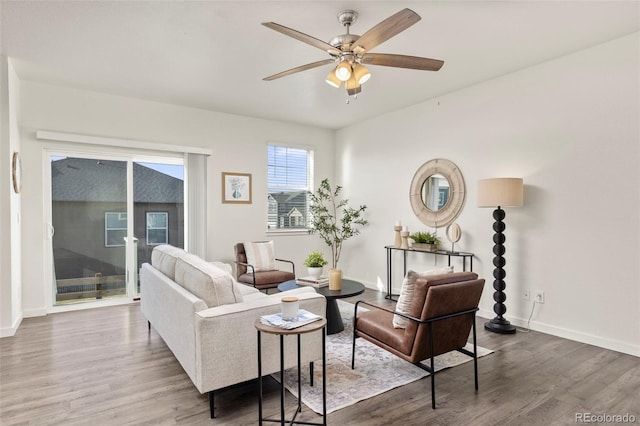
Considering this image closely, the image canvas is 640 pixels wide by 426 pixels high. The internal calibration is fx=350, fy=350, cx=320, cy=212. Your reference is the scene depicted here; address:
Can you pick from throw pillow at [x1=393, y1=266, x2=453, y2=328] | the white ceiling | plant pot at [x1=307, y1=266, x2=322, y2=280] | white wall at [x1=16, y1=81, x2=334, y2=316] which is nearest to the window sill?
white wall at [x1=16, y1=81, x2=334, y2=316]

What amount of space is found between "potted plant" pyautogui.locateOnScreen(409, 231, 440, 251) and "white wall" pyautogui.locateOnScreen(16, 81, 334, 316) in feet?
7.18

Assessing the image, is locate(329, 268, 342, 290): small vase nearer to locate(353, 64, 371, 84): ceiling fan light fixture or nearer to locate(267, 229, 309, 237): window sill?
locate(353, 64, 371, 84): ceiling fan light fixture

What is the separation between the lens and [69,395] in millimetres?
2477

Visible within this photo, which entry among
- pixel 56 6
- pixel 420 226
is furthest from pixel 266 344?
pixel 420 226

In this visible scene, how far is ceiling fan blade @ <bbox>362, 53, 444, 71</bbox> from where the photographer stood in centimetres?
262

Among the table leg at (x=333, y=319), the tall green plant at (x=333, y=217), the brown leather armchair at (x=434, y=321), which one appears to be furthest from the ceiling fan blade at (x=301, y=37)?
the tall green plant at (x=333, y=217)

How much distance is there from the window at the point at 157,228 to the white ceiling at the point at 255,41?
1.74m

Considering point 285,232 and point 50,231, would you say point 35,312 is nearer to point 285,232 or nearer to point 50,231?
point 50,231

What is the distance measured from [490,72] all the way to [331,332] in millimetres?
3407

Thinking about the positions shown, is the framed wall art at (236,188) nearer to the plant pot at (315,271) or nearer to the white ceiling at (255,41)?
the white ceiling at (255,41)

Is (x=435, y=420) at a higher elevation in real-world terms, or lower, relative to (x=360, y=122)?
lower

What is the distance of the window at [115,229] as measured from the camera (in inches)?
191

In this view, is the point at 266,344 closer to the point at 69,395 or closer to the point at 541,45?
the point at 69,395

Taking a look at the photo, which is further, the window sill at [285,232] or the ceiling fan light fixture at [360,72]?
the window sill at [285,232]
